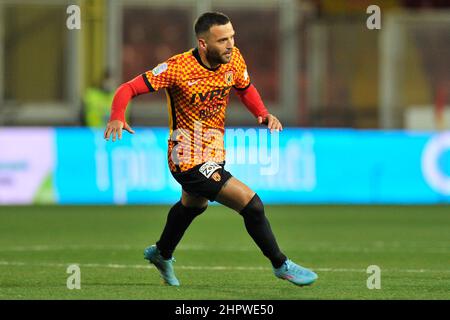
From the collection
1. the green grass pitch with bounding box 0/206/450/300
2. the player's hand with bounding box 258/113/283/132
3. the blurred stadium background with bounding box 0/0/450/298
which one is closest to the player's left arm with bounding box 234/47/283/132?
the player's hand with bounding box 258/113/283/132

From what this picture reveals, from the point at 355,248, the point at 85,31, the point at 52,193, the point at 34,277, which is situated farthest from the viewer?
the point at 85,31

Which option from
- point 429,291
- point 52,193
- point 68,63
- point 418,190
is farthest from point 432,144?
point 429,291

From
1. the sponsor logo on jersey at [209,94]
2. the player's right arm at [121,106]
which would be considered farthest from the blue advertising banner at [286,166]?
the player's right arm at [121,106]

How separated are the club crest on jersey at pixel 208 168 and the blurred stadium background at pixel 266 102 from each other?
7.61 m

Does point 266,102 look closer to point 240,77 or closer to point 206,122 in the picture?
point 240,77

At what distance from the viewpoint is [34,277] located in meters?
9.41

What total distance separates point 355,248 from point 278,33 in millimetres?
14514

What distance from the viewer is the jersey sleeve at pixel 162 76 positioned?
8.44m

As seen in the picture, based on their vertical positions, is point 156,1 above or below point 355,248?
above

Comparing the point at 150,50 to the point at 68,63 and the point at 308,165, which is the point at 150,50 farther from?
the point at 308,165

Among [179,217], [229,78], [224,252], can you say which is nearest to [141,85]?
[229,78]

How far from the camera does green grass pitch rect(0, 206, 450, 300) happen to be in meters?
8.55

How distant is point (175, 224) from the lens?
29.3 ft

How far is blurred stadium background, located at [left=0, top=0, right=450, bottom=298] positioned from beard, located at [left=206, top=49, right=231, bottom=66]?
25.3 feet
